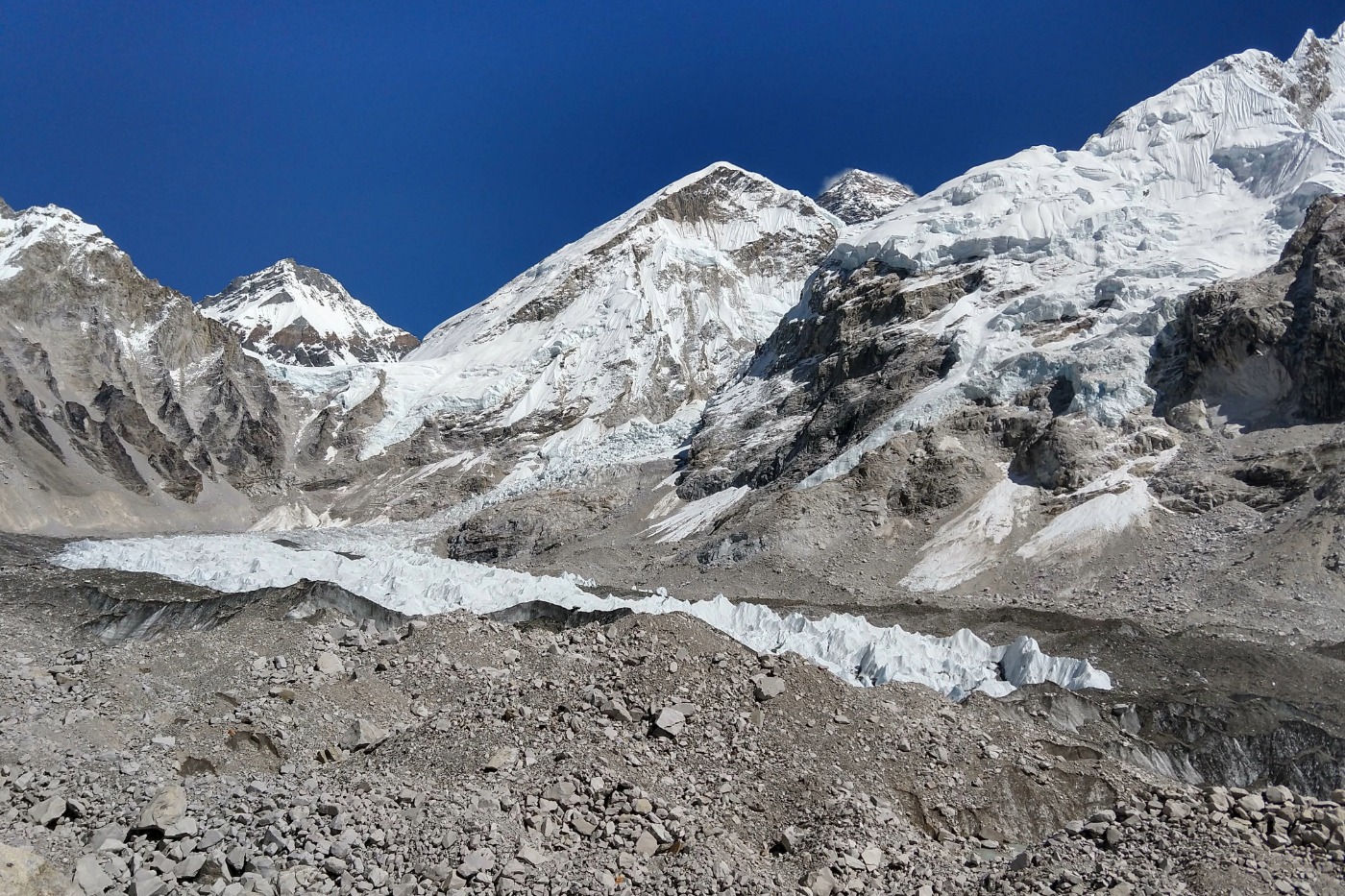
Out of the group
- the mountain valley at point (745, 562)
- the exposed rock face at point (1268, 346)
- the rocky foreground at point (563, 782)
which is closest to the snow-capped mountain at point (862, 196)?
the mountain valley at point (745, 562)

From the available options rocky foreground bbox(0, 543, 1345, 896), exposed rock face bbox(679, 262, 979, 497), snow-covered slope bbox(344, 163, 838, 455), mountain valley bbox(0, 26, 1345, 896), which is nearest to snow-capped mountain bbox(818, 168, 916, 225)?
snow-covered slope bbox(344, 163, 838, 455)

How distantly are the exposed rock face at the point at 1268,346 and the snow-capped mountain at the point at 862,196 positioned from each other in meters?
124

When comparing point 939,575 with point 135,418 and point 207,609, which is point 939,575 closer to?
point 207,609

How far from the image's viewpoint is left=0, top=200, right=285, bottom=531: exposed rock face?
73.1 metres

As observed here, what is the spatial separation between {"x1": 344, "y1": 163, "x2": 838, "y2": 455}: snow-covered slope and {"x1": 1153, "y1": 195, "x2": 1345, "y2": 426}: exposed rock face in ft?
187

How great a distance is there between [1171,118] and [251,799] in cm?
10166

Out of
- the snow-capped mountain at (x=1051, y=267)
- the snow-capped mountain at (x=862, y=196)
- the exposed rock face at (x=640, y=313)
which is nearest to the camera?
the snow-capped mountain at (x=1051, y=267)

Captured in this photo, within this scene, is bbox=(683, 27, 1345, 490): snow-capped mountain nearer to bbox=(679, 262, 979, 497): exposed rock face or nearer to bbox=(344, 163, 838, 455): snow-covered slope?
bbox=(679, 262, 979, 497): exposed rock face

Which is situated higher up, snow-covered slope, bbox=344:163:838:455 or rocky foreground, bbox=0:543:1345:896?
snow-covered slope, bbox=344:163:838:455

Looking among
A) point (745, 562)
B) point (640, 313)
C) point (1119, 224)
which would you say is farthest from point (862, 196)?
point (745, 562)

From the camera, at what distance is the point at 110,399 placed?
88.1 meters

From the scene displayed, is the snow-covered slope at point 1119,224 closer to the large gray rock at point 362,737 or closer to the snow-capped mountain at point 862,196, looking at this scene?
the large gray rock at point 362,737

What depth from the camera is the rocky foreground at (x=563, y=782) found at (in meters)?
9.37

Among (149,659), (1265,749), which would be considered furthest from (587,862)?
(1265,749)
